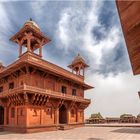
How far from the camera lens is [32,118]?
1675cm

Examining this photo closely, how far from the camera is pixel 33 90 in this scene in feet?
53.8

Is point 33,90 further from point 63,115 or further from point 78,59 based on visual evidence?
point 78,59

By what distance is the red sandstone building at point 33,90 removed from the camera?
54.4 ft

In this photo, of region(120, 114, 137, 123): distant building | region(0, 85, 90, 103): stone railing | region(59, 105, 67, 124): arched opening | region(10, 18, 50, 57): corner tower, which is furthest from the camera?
region(120, 114, 137, 123): distant building

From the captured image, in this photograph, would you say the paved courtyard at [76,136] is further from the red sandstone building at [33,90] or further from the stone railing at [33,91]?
the stone railing at [33,91]

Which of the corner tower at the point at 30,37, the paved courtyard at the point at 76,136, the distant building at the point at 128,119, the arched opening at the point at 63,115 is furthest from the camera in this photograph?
the distant building at the point at 128,119

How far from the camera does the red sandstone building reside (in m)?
16.6

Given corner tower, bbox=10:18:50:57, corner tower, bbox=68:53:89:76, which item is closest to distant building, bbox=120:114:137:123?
corner tower, bbox=68:53:89:76

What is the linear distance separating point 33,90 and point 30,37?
5341mm

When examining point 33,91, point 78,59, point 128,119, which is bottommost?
point 128,119

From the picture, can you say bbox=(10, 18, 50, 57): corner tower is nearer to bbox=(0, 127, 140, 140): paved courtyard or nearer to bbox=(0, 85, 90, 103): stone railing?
bbox=(0, 85, 90, 103): stone railing

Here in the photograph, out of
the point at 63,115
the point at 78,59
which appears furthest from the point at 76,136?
the point at 78,59

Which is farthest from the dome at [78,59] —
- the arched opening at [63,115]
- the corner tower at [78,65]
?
the arched opening at [63,115]

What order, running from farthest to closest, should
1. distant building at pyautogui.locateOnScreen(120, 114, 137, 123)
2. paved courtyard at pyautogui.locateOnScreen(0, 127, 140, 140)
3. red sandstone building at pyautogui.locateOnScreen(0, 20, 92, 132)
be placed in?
distant building at pyautogui.locateOnScreen(120, 114, 137, 123), red sandstone building at pyautogui.locateOnScreen(0, 20, 92, 132), paved courtyard at pyautogui.locateOnScreen(0, 127, 140, 140)
